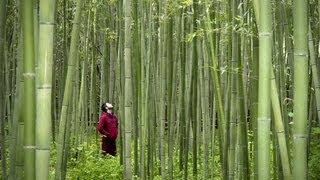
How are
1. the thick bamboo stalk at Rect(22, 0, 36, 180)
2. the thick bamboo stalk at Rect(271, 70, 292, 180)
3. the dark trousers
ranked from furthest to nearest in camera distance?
the dark trousers, the thick bamboo stalk at Rect(271, 70, 292, 180), the thick bamboo stalk at Rect(22, 0, 36, 180)

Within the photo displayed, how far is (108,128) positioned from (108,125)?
52 mm

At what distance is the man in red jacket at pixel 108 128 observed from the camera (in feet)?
21.4

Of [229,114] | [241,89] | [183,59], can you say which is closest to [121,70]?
[183,59]

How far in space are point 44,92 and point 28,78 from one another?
16cm

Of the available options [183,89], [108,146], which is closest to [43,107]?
[183,89]

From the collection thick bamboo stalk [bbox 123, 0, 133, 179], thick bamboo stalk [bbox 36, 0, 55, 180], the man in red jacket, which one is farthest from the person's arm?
thick bamboo stalk [bbox 36, 0, 55, 180]

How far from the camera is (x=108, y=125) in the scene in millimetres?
6699

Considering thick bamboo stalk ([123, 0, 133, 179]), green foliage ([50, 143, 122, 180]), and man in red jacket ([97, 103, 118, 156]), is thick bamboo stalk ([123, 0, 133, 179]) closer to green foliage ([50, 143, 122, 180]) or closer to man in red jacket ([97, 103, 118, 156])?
green foliage ([50, 143, 122, 180])

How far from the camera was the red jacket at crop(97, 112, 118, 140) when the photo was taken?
21.4ft

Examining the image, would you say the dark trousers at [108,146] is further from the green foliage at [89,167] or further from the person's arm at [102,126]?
the green foliage at [89,167]

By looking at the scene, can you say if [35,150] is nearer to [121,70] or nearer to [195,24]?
[195,24]

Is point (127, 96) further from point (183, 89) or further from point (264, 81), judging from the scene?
point (183, 89)

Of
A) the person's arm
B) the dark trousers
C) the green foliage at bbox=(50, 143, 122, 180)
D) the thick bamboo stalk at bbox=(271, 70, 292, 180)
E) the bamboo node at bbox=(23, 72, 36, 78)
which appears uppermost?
the bamboo node at bbox=(23, 72, 36, 78)

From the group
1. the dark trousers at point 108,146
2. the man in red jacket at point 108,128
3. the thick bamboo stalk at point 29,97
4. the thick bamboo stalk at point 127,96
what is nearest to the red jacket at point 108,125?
the man in red jacket at point 108,128
